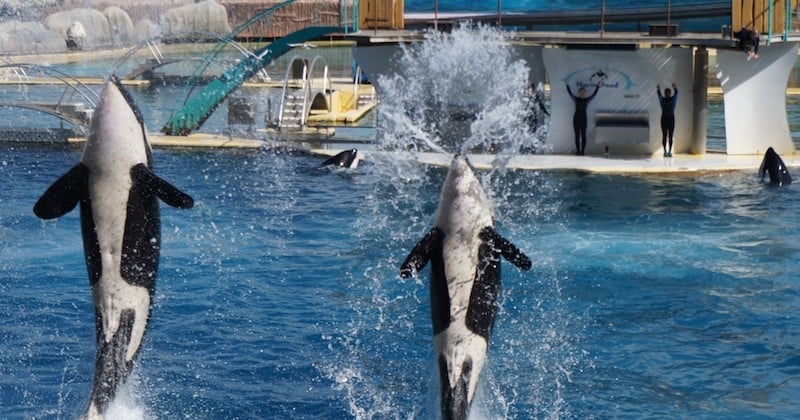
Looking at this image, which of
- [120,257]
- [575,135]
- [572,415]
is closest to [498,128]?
[575,135]

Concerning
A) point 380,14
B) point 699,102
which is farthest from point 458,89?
point 699,102

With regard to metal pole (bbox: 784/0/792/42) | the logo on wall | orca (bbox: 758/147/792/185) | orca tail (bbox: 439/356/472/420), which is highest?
metal pole (bbox: 784/0/792/42)

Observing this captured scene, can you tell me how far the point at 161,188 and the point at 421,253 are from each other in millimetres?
1259

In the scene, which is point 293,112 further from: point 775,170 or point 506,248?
point 506,248

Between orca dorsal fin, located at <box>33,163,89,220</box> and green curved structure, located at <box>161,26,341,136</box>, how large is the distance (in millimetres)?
13011

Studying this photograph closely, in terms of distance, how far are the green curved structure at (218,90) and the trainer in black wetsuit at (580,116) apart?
4147 mm

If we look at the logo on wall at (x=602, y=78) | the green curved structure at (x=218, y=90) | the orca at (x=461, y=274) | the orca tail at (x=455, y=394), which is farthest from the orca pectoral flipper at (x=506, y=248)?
the green curved structure at (x=218, y=90)

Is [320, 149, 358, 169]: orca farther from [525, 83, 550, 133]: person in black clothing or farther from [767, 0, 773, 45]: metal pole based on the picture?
[767, 0, 773, 45]: metal pole

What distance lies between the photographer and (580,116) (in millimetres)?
17391

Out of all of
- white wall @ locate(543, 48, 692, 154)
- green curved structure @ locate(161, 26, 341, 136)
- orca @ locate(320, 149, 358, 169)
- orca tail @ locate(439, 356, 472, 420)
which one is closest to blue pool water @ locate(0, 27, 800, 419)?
orca @ locate(320, 149, 358, 169)

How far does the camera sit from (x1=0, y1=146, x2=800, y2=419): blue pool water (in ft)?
26.0

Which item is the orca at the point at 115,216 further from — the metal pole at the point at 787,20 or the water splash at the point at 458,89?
the metal pole at the point at 787,20

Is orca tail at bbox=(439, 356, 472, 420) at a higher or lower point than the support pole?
lower

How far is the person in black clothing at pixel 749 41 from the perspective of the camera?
16.4m
